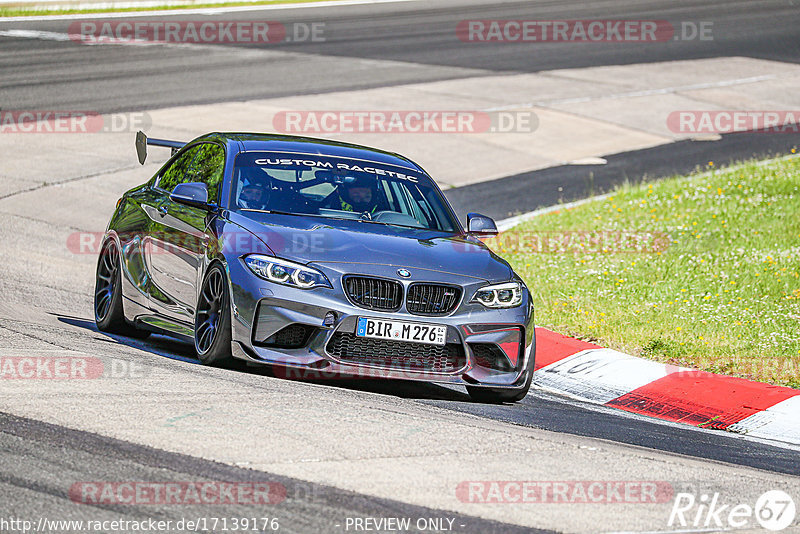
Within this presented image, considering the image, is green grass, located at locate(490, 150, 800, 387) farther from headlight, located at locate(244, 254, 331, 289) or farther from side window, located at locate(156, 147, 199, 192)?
headlight, located at locate(244, 254, 331, 289)

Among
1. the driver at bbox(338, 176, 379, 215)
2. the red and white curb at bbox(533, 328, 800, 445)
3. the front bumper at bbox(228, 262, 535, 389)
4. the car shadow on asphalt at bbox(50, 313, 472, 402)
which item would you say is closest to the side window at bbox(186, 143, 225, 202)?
the driver at bbox(338, 176, 379, 215)

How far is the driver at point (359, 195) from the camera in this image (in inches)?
351

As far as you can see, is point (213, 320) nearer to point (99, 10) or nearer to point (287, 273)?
point (287, 273)

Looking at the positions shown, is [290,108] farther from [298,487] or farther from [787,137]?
[298,487]

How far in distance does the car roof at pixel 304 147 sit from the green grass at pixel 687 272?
2.29m

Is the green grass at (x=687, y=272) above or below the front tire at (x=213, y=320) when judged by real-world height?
below

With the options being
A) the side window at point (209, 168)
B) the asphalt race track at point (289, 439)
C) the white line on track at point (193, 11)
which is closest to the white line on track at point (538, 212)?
the asphalt race track at point (289, 439)

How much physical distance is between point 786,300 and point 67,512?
8.20 metres

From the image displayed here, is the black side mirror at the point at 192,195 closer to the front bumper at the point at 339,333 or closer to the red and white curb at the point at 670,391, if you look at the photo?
the front bumper at the point at 339,333

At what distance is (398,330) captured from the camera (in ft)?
25.0

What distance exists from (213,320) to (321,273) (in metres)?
0.84

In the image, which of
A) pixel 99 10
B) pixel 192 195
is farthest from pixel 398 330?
pixel 99 10

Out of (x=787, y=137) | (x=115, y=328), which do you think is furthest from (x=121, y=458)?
(x=787, y=137)

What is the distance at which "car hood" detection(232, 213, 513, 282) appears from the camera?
7855mm
